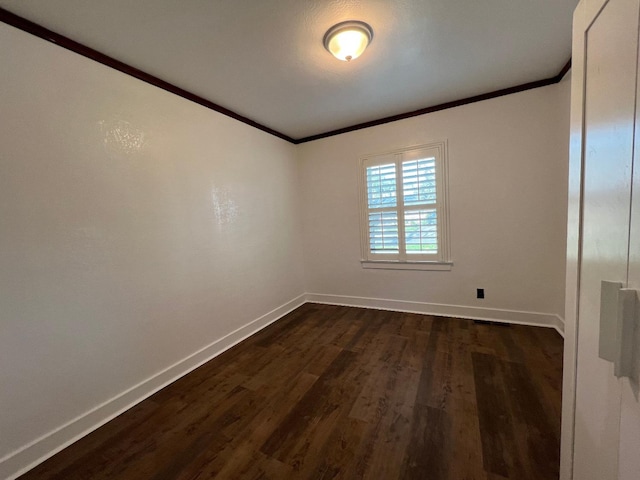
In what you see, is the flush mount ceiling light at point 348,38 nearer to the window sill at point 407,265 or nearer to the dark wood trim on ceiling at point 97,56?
the dark wood trim on ceiling at point 97,56

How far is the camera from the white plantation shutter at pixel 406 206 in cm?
302

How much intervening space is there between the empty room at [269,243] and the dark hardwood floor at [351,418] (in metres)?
0.02

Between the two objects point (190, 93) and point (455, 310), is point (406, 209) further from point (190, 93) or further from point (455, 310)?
point (190, 93)

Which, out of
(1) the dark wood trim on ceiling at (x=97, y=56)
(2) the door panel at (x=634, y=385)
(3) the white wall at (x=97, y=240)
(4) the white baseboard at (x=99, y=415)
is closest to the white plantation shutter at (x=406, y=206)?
(3) the white wall at (x=97, y=240)

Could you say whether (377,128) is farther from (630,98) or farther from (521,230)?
(630,98)

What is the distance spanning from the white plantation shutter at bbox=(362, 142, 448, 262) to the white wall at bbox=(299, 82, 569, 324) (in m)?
0.13

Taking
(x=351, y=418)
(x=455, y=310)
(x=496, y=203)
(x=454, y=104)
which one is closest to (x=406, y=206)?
(x=496, y=203)

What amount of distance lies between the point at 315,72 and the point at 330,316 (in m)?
2.75

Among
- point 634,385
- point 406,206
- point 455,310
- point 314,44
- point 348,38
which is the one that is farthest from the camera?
point 406,206

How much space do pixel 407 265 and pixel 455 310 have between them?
77cm

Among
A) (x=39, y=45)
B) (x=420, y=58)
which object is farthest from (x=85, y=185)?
(x=420, y=58)

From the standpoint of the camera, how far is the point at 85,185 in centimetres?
166

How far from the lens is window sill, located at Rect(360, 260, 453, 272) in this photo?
306 centimetres

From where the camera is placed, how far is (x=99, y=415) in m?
1.66
